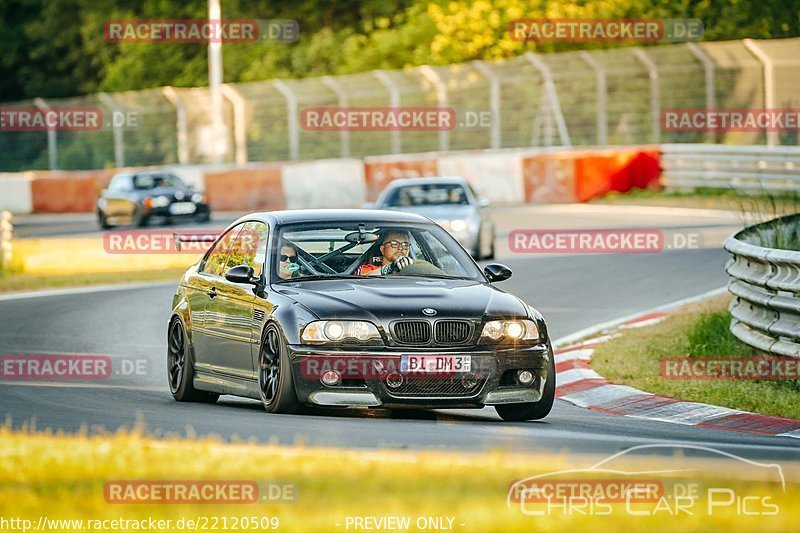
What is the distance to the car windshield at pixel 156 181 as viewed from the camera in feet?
121

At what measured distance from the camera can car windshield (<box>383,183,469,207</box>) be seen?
80.4 ft

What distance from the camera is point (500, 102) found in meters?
39.8

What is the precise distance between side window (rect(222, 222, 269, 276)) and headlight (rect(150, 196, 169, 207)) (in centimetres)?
2422

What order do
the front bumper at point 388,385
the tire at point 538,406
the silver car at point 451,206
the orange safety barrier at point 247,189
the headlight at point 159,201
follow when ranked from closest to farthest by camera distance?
the front bumper at point 388,385 → the tire at point 538,406 → the silver car at point 451,206 → the headlight at point 159,201 → the orange safety barrier at point 247,189

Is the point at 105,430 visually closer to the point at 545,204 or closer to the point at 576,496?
the point at 576,496

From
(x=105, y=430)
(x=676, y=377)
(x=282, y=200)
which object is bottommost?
(x=282, y=200)

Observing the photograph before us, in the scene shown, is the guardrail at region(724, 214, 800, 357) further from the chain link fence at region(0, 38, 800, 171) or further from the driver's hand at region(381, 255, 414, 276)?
the chain link fence at region(0, 38, 800, 171)

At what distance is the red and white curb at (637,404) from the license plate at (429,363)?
161 centimetres

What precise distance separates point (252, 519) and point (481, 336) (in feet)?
13.7

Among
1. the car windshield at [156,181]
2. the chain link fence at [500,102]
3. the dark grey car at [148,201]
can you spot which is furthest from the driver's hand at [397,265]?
the car windshield at [156,181]

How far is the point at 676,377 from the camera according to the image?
12945 mm

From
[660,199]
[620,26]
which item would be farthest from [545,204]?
[620,26]

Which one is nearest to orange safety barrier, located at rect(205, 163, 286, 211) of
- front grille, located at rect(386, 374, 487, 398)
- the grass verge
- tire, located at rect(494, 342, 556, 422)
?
tire, located at rect(494, 342, 556, 422)

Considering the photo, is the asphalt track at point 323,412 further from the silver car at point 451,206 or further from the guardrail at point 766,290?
the guardrail at point 766,290
